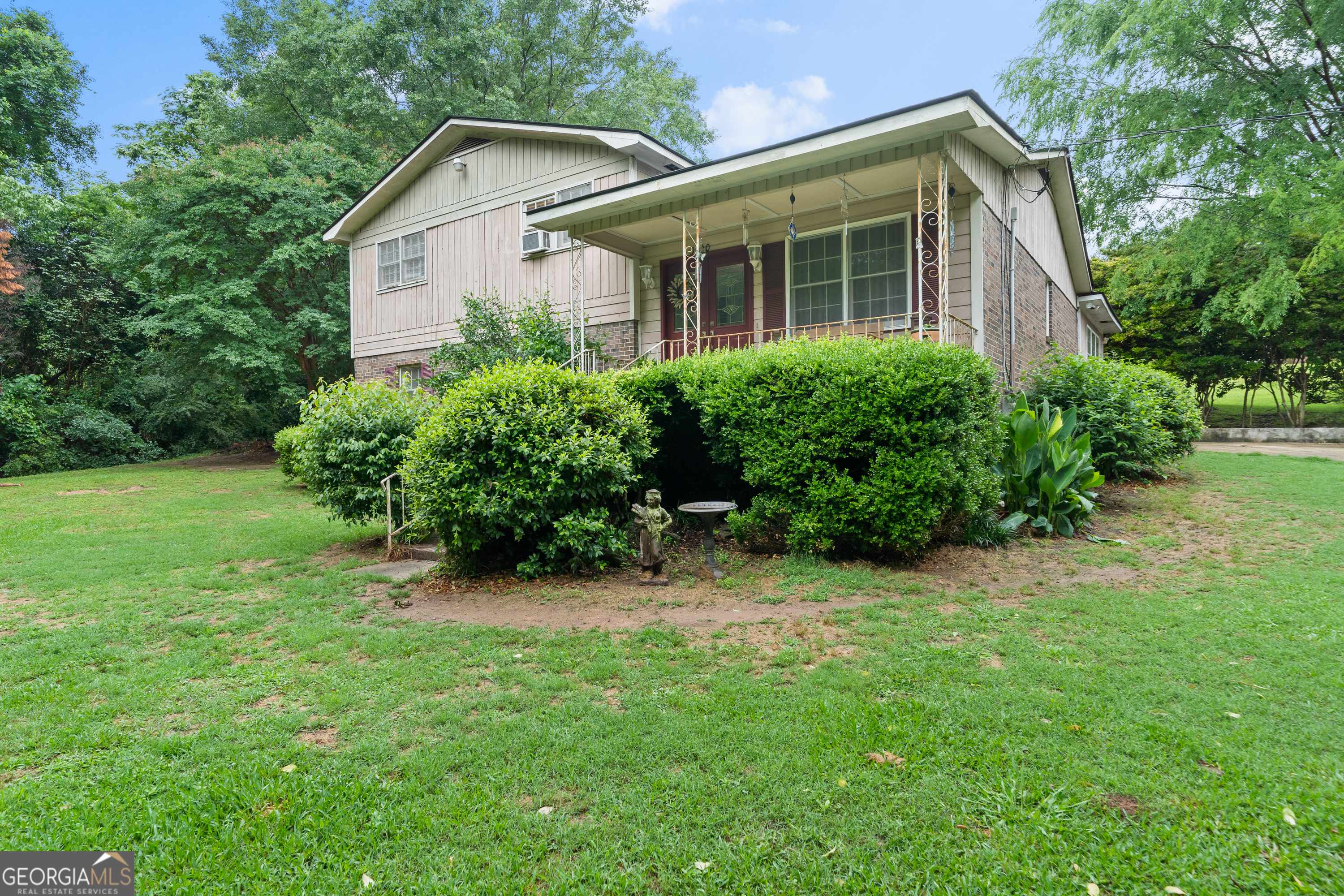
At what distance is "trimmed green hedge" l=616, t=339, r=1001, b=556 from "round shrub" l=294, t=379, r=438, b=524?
3.47 meters

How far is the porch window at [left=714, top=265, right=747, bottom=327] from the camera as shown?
35.4 ft

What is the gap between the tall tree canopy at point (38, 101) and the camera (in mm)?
21312

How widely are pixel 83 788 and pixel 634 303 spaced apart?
984cm

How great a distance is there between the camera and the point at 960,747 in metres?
A: 2.82

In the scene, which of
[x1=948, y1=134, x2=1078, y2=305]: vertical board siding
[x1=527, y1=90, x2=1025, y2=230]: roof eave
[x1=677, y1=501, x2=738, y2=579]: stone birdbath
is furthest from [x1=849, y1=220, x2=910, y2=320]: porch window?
[x1=677, y1=501, x2=738, y2=579]: stone birdbath

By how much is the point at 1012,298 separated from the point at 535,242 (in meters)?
8.35

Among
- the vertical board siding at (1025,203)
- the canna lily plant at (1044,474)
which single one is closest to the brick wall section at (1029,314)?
the vertical board siding at (1025,203)

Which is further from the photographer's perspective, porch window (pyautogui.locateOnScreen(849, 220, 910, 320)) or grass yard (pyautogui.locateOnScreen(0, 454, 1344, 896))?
porch window (pyautogui.locateOnScreen(849, 220, 910, 320))

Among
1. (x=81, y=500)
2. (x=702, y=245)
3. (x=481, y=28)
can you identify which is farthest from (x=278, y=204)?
(x=702, y=245)

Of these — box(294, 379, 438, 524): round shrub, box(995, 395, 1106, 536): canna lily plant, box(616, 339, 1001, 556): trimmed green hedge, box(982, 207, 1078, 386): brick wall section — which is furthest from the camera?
box(982, 207, 1078, 386): brick wall section

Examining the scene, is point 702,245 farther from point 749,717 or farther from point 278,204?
point 278,204

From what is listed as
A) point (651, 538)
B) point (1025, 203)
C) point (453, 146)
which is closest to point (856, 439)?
point (651, 538)

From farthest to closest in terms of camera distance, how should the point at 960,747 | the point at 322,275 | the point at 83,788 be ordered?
1. the point at 322,275
2. the point at 960,747
3. the point at 83,788

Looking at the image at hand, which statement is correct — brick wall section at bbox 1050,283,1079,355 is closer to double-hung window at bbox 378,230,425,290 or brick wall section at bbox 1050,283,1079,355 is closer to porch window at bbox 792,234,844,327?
porch window at bbox 792,234,844,327
